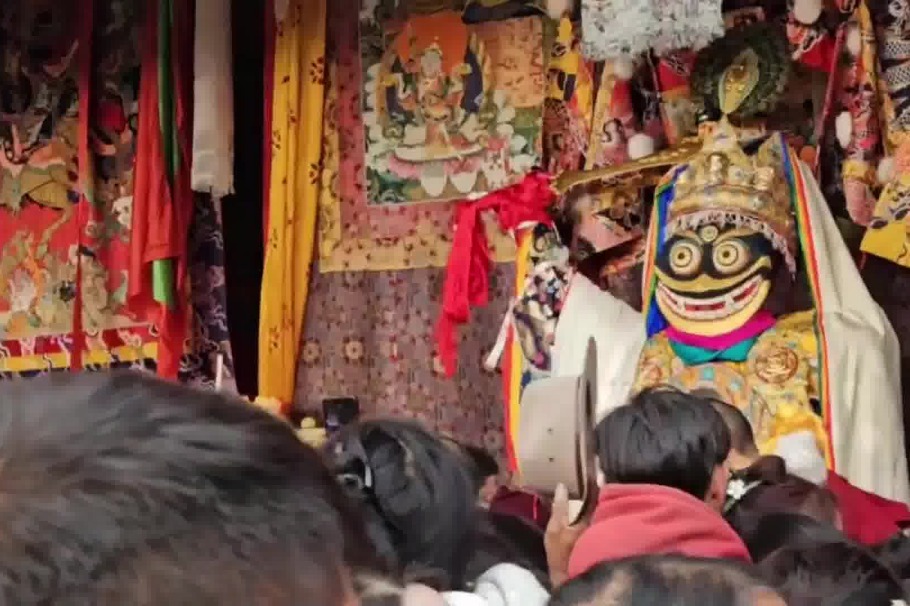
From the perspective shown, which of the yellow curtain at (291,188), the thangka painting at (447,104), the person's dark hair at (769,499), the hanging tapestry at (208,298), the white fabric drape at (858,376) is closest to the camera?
the person's dark hair at (769,499)

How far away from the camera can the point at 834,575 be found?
1.08 meters

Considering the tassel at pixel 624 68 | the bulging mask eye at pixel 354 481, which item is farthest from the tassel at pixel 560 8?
the bulging mask eye at pixel 354 481

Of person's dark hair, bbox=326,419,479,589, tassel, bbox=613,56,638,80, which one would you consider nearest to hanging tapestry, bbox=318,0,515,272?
tassel, bbox=613,56,638,80

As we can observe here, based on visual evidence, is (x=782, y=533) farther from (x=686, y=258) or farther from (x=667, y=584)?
(x=686, y=258)

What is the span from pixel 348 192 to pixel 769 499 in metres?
1.56

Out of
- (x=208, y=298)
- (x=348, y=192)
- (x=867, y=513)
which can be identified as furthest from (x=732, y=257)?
(x=208, y=298)

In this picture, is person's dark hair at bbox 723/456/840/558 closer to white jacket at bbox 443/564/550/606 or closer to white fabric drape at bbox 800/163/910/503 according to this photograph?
white jacket at bbox 443/564/550/606

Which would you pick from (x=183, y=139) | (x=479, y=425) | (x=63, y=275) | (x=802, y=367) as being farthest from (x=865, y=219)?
(x=63, y=275)

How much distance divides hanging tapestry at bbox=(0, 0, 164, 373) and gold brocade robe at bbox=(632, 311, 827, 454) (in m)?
1.46

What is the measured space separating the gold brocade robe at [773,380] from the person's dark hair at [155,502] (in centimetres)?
167

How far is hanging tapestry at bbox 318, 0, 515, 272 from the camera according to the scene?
282cm

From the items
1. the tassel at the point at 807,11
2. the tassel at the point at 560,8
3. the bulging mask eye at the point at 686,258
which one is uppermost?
the tassel at the point at 560,8

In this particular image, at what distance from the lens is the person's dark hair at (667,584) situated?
2.30 feet

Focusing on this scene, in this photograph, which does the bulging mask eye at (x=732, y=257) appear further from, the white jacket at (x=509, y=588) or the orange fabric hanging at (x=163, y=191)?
the orange fabric hanging at (x=163, y=191)
